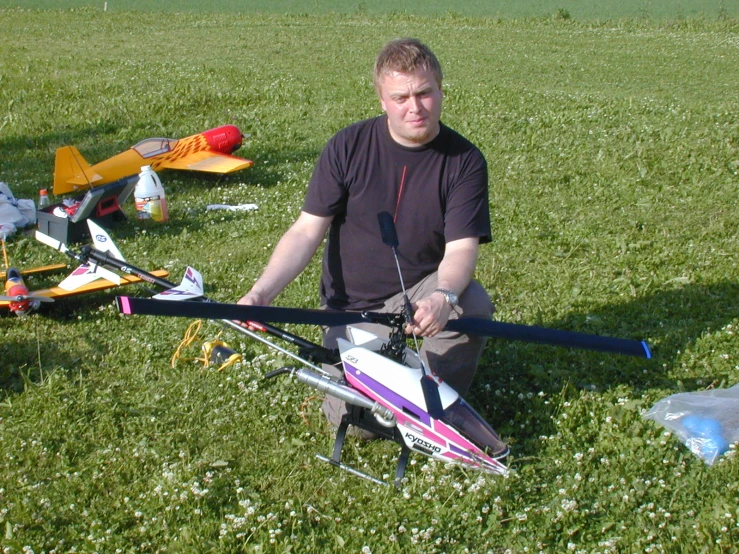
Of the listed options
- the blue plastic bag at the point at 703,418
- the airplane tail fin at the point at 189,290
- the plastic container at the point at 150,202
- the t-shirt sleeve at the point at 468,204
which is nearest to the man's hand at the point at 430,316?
the t-shirt sleeve at the point at 468,204

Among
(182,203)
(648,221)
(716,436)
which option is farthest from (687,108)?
(716,436)

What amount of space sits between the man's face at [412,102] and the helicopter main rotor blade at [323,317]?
3.02ft

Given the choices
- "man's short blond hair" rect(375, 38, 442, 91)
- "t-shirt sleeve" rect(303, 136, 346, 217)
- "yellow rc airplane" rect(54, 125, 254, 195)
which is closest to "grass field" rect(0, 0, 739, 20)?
"yellow rc airplane" rect(54, 125, 254, 195)

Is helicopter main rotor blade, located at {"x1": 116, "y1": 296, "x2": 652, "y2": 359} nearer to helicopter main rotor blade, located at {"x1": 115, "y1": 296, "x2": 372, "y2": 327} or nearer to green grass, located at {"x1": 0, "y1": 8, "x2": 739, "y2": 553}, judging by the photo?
helicopter main rotor blade, located at {"x1": 115, "y1": 296, "x2": 372, "y2": 327}

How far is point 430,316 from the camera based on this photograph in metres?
3.27

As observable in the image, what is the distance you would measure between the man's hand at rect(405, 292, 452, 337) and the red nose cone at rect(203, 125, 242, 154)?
614 cm

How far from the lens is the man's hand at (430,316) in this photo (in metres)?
3.27

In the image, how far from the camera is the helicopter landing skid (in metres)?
3.61

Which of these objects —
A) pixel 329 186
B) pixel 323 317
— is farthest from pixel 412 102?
pixel 323 317

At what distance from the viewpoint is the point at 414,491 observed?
3520 millimetres

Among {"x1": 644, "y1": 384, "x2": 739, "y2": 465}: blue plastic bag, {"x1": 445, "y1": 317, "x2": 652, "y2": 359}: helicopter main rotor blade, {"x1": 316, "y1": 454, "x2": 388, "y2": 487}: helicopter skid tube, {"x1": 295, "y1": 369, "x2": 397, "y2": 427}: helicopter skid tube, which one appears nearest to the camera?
{"x1": 445, "y1": 317, "x2": 652, "y2": 359}: helicopter main rotor blade

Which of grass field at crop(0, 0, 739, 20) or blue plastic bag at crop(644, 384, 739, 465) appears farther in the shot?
grass field at crop(0, 0, 739, 20)

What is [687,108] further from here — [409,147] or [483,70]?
[409,147]

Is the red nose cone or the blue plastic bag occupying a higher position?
the red nose cone
